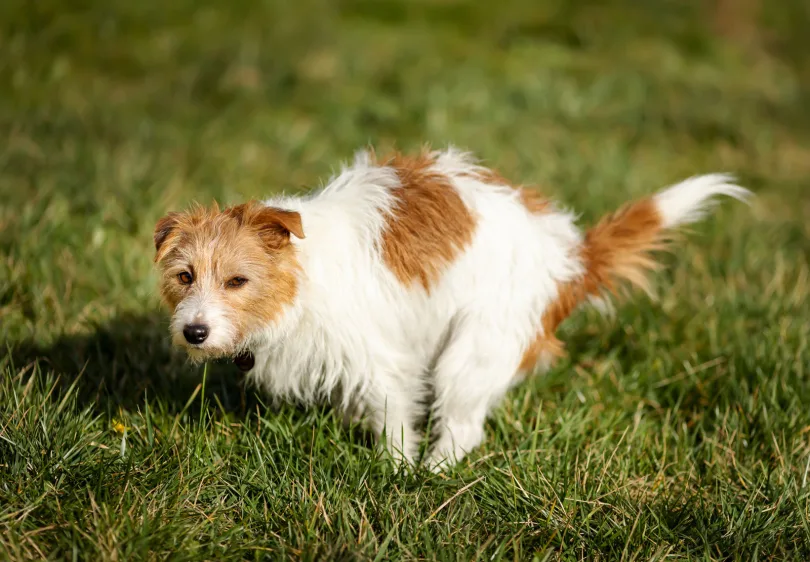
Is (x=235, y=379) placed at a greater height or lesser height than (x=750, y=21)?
lesser

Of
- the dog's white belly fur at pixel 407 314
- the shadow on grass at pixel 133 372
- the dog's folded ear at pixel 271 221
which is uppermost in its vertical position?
the dog's folded ear at pixel 271 221

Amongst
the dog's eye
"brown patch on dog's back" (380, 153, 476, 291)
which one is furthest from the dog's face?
"brown patch on dog's back" (380, 153, 476, 291)

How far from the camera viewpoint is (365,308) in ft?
10.9

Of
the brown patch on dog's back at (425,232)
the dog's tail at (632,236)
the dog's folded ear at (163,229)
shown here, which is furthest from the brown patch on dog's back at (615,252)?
the dog's folded ear at (163,229)

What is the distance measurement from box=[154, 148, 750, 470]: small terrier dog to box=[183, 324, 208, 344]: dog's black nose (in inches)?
1.5

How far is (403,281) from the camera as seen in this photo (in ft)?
11.0

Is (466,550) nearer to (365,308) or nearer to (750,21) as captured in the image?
(365,308)

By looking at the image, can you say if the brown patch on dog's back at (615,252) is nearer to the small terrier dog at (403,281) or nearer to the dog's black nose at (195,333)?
the small terrier dog at (403,281)

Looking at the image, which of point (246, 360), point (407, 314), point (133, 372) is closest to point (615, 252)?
point (407, 314)

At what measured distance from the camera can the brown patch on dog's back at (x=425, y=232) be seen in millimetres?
3363

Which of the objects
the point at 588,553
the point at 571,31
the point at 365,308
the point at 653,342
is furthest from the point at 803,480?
the point at 571,31

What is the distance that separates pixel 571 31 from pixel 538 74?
2595mm

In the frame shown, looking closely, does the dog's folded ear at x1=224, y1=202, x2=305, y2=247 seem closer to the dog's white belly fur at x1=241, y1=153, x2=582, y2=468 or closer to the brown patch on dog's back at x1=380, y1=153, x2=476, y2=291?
the dog's white belly fur at x1=241, y1=153, x2=582, y2=468

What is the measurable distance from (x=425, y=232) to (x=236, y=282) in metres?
0.82
